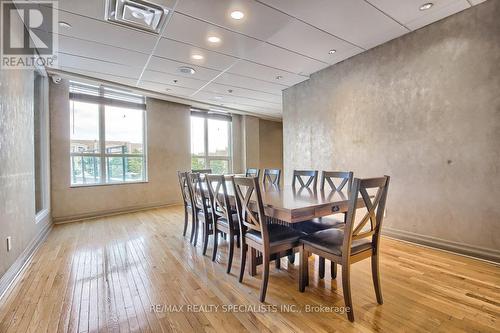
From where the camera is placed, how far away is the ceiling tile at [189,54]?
126 inches

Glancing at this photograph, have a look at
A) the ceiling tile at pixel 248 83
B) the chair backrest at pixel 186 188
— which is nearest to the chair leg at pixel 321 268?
Answer: the chair backrest at pixel 186 188

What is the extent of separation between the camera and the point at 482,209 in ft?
8.55

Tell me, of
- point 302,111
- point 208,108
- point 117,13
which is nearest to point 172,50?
point 117,13

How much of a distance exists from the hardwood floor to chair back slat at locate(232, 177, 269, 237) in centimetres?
58

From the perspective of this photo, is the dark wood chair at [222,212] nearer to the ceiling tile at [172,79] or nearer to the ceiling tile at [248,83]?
the ceiling tile at [248,83]

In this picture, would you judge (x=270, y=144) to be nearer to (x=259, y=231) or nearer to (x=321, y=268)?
(x=321, y=268)

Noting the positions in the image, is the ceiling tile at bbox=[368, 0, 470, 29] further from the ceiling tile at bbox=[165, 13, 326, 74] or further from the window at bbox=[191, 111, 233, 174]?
the window at bbox=[191, 111, 233, 174]

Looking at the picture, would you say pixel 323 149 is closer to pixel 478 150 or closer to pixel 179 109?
pixel 478 150

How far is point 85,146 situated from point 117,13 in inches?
134

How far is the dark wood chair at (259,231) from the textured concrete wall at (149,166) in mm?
4203

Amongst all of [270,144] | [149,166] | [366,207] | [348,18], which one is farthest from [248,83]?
[270,144]

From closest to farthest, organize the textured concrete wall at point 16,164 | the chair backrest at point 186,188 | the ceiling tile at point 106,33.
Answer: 1. the textured concrete wall at point 16,164
2. the ceiling tile at point 106,33
3. the chair backrest at point 186,188

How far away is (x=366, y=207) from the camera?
177 centimetres

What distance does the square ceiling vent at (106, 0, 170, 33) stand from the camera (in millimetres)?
2389
